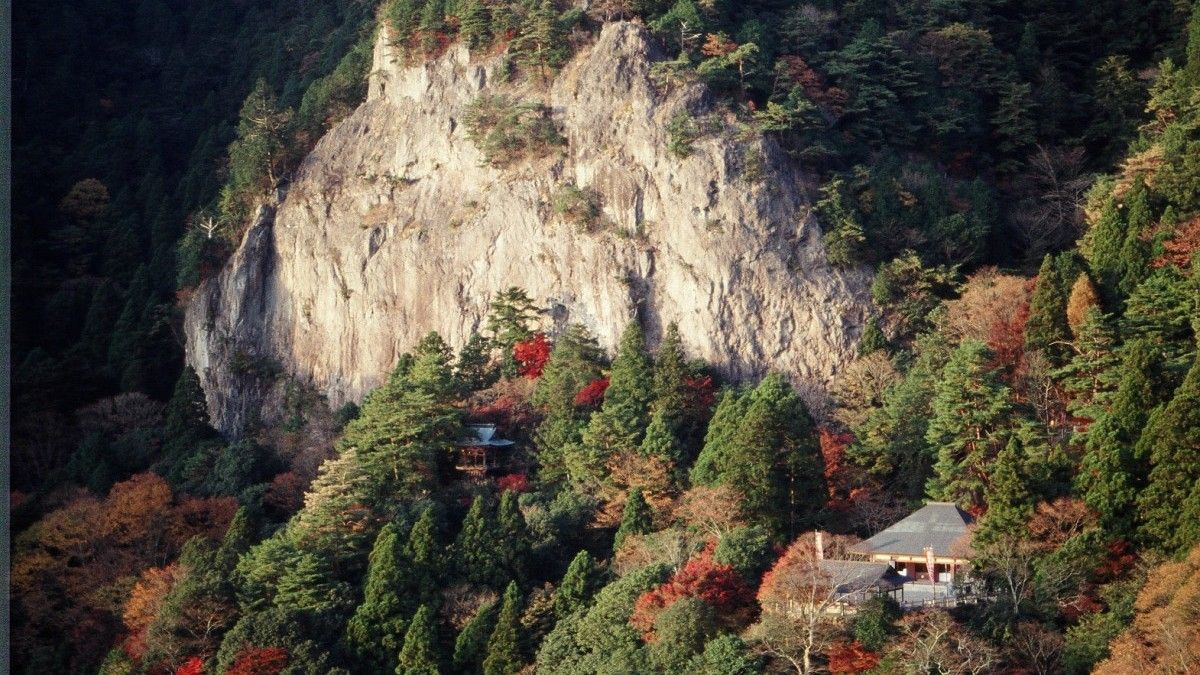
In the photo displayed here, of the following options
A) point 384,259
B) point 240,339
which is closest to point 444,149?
point 384,259

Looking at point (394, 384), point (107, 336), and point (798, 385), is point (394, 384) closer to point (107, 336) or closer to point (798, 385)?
point (798, 385)

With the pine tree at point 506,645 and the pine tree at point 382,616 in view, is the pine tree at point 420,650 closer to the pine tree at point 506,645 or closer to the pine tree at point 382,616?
the pine tree at point 382,616

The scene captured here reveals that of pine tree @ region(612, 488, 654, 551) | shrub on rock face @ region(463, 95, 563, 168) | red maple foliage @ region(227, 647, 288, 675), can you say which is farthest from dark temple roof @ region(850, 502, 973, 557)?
shrub on rock face @ region(463, 95, 563, 168)

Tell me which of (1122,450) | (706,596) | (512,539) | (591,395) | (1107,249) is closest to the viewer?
(706,596)

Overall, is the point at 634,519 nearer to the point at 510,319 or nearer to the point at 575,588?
the point at 575,588

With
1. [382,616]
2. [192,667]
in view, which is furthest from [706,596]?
[192,667]

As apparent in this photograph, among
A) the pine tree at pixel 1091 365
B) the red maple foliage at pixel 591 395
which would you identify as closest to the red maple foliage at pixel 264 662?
the red maple foliage at pixel 591 395
